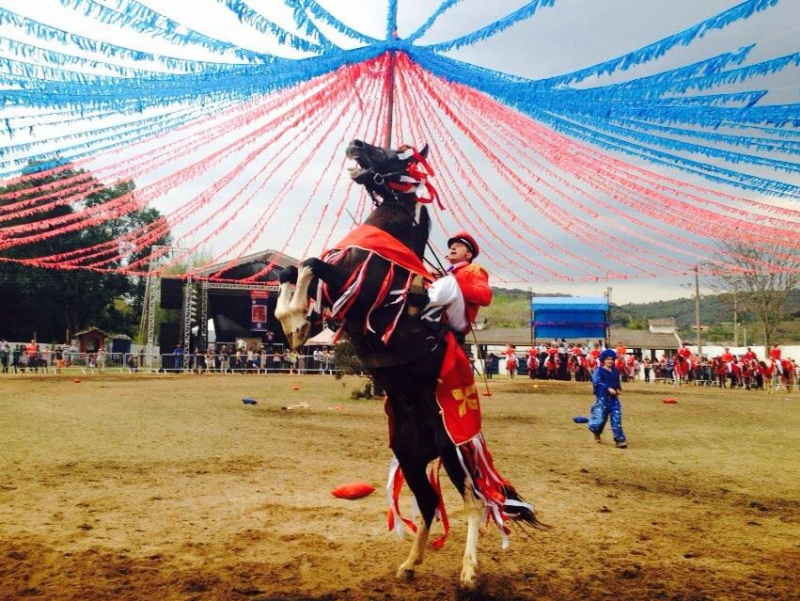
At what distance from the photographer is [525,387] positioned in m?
25.8

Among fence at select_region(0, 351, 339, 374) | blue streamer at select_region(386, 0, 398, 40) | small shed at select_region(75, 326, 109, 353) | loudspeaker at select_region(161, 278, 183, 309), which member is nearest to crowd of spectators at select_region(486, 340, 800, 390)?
fence at select_region(0, 351, 339, 374)

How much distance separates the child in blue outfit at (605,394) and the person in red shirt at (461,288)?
749cm

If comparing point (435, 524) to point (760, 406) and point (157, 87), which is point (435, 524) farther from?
point (760, 406)

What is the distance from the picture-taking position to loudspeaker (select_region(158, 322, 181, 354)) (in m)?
40.8

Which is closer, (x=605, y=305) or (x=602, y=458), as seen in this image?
(x=602, y=458)

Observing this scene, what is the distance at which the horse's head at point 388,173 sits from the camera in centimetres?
434

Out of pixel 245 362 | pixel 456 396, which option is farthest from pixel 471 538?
pixel 245 362

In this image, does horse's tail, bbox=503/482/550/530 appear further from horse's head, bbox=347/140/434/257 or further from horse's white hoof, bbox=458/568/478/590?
horse's head, bbox=347/140/434/257

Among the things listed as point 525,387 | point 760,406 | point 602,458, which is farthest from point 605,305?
point 602,458

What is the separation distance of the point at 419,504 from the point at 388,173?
2.36 m

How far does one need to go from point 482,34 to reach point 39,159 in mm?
4795

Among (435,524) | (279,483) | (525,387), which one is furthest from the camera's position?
(525,387)

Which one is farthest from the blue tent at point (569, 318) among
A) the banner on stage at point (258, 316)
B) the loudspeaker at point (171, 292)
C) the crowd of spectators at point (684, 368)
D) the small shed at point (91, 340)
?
the small shed at point (91, 340)

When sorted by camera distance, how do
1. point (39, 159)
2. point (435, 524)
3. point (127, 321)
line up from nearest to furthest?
point (435, 524), point (39, 159), point (127, 321)
